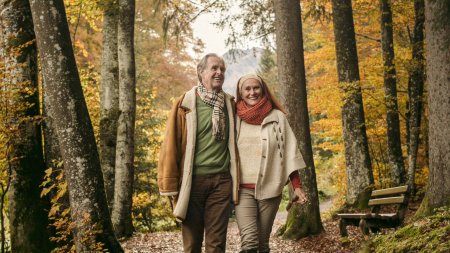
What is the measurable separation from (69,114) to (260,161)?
92.0 inches

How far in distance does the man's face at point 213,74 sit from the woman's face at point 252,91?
0.29m

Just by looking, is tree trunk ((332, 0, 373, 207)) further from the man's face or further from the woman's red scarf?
the man's face

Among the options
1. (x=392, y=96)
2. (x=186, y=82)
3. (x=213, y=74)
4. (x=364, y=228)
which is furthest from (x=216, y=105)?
(x=186, y=82)

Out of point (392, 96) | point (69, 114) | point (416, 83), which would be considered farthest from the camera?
point (392, 96)

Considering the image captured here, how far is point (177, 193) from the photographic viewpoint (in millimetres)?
4309

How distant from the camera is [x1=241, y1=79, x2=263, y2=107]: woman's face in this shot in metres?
4.66

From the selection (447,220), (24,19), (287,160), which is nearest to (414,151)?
(447,220)

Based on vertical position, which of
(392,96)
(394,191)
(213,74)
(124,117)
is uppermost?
(392,96)

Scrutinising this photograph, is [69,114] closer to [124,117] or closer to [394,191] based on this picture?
[394,191]

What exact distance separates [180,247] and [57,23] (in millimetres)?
5814

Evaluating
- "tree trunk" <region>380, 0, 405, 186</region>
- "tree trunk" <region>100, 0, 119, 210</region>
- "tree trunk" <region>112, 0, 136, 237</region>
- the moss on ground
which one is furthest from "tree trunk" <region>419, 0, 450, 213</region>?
"tree trunk" <region>100, 0, 119, 210</region>

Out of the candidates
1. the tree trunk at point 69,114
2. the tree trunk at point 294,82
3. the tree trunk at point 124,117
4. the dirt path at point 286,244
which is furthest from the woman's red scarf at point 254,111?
the tree trunk at point 124,117

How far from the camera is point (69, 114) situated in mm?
5672

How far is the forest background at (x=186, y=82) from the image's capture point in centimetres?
668
